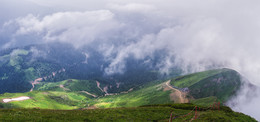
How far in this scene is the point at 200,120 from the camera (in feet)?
231

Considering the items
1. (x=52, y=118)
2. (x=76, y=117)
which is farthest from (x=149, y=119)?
(x=52, y=118)

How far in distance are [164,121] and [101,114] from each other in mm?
29780

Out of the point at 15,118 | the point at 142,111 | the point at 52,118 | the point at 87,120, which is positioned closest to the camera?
the point at 15,118

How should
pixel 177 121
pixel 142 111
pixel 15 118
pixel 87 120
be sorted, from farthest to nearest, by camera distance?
pixel 142 111 → pixel 177 121 → pixel 87 120 → pixel 15 118

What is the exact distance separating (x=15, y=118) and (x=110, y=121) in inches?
1367

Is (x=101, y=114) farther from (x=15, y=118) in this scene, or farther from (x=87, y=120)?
(x=15, y=118)

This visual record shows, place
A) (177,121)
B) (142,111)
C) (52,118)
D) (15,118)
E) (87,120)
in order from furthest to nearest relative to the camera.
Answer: (142,111) → (177,121) → (87,120) → (52,118) → (15,118)

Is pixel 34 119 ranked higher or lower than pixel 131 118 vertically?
higher

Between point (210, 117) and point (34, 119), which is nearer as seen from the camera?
point (34, 119)

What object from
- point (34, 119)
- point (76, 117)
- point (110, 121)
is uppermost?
point (34, 119)

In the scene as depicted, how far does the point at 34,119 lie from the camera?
59.6 meters

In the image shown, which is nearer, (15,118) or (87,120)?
(15,118)

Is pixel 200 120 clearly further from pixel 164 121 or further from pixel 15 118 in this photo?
pixel 15 118

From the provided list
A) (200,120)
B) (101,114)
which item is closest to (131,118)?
(101,114)
